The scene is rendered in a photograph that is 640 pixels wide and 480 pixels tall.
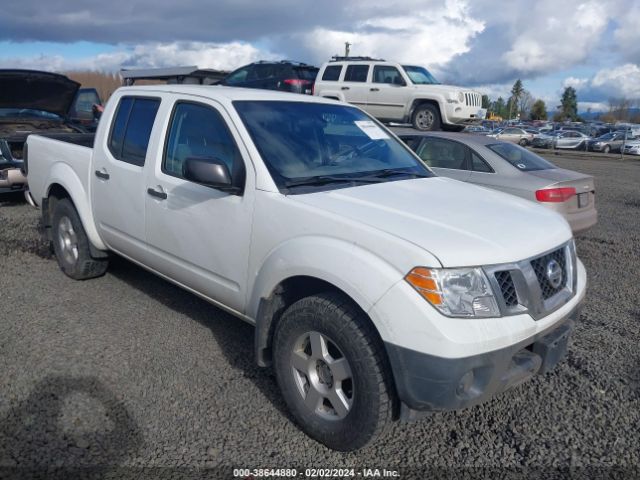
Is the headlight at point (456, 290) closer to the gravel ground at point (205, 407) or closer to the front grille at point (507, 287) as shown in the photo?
the front grille at point (507, 287)

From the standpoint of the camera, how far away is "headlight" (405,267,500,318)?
8.42ft

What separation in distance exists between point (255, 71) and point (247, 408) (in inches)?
472

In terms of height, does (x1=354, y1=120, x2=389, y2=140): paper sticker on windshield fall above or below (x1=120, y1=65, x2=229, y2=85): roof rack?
below

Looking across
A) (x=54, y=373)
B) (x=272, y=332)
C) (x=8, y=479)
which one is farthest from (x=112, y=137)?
(x=8, y=479)

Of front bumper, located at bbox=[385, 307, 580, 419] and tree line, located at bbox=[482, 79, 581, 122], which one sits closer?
front bumper, located at bbox=[385, 307, 580, 419]

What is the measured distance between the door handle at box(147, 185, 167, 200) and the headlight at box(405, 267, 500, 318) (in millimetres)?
2091

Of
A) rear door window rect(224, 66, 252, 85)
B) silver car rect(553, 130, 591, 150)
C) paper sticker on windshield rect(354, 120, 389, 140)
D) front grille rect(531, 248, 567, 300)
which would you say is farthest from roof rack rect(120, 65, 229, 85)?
silver car rect(553, 130, 591, 150)

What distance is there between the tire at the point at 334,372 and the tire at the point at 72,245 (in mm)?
2871

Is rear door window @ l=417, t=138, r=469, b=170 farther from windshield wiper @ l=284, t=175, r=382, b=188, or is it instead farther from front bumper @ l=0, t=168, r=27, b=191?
front bumper @ l=0, t=168, r=27, b=191

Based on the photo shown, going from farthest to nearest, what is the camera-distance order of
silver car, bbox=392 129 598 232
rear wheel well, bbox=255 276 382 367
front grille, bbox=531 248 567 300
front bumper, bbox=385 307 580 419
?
silver car, bbox=392 129 598 232 → rear wheel well, bbox=255 276 382 367 → front grille, bbox=531 248 567 300 → front bumper, bbox=385 307 580 419

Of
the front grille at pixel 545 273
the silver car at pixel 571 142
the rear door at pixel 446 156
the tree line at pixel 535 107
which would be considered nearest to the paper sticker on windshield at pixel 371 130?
the front grille at pixel 545 273

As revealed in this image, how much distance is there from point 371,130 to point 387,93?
8937mm

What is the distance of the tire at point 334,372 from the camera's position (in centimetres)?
271

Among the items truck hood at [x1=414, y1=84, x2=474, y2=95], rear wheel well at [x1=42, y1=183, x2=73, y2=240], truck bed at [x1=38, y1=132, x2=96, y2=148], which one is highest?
truck hood at [x1=414, y1=84, x2=474, y2=95]
